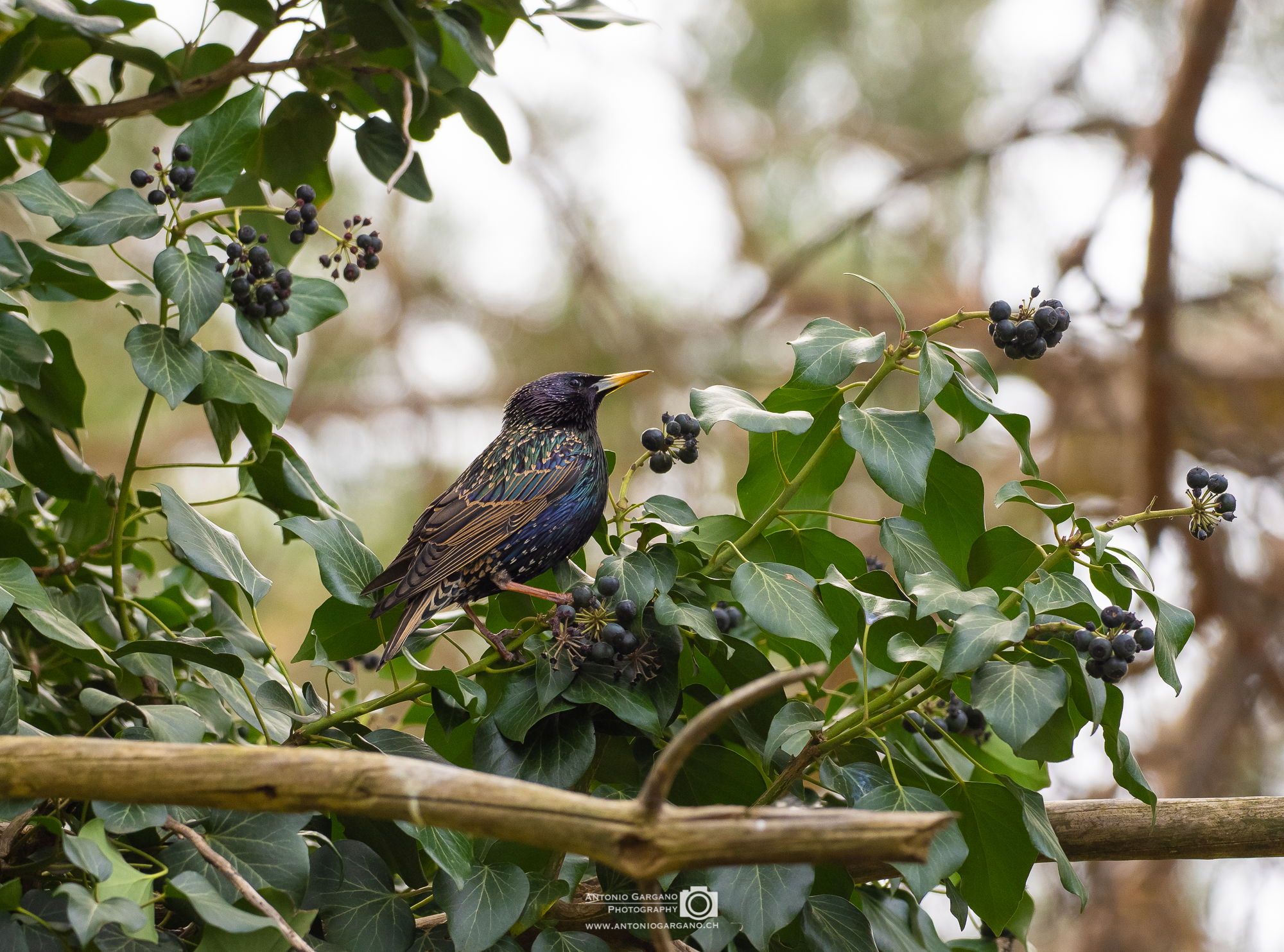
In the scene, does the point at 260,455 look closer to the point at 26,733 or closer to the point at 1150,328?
the point at 26,733

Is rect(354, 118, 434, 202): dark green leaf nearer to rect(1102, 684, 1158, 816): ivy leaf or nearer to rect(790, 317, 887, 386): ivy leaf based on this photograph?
rect(790, 317, 887, 386): ivy leaf

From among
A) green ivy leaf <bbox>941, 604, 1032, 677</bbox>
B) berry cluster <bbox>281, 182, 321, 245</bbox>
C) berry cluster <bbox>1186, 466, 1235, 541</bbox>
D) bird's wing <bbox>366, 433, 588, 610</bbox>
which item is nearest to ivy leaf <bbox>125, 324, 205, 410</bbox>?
berry cluster <bbox>281, 182, 321, 245</bbox>

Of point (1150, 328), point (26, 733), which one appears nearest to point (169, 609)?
point (26, 733)

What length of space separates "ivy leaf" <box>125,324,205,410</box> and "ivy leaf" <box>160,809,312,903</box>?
1.64 ft

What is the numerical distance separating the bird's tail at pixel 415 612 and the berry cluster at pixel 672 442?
331mm

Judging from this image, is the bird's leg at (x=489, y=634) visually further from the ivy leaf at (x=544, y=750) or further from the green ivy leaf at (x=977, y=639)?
the green ivy leaf at (x=977, y=639)

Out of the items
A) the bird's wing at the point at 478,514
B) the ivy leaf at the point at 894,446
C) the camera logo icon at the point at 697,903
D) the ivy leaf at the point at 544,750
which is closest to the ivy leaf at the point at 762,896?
the camera logo icon at the point at 697,903

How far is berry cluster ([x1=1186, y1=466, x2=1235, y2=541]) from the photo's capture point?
1.23 m

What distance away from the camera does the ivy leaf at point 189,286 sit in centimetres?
135

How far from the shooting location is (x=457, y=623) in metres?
1.53

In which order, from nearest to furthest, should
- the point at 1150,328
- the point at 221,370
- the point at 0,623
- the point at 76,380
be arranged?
1. the point at 0,623
2. the point at 221,370
3. the point at 76,380
4. the point at 1150,328

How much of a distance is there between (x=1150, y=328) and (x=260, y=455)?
2.89 meters

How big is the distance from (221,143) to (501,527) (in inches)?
25.4

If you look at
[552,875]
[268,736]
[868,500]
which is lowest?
[868,500]
